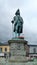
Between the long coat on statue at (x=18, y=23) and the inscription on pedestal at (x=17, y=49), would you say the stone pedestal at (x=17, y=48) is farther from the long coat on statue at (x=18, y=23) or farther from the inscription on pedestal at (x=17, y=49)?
the long coat on statue at (x=18, y=23)

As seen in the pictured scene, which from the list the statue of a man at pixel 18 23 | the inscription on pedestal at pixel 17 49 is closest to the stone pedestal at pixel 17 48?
the inscription on pedestal at pixel 17 49

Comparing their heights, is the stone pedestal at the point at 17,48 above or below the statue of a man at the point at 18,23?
below

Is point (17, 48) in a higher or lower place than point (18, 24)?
lower

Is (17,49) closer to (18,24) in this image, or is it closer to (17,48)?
(17,48)

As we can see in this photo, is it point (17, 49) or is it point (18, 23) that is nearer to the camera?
point (17, 49)

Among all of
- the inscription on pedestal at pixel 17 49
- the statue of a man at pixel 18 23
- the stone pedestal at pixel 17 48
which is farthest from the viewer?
the statue of a man at pixel 18 23

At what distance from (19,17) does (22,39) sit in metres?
2.26

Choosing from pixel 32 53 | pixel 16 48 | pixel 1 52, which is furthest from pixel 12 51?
pixel 32 53

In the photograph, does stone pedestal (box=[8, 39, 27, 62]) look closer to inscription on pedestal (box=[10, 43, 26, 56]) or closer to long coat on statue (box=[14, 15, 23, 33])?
inscription on pedestal (box=[10, 43, 26, 56])

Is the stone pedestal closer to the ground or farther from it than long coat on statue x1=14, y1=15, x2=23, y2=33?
closer to the ground

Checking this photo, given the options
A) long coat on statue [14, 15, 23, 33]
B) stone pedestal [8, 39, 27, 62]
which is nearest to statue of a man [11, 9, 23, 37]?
long coat on statue [14, 15, 23, 33]

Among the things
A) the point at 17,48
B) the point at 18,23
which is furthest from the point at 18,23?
the point at 17,48

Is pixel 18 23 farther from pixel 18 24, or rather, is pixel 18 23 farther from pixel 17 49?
pixel 17 49

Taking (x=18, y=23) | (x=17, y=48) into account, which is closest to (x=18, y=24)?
(x=18, y=23)
